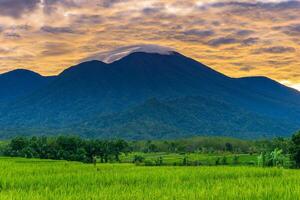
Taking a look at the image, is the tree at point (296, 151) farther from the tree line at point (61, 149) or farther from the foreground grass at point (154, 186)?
the tree line at point (61, 149)

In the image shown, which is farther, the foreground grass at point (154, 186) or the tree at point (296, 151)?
the tree at point (296, 151)

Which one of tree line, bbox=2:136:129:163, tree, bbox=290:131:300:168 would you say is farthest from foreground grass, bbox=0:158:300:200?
tree line, bbox=2:136:129:163

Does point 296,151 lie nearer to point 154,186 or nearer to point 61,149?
point 154,186

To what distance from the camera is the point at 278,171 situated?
789 inches

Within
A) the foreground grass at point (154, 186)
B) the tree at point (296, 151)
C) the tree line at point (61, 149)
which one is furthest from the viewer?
the tree line at point (61, 149)

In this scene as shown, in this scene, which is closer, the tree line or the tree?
the tree

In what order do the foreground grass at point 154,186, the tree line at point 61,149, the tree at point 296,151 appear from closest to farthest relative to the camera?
1. the foreground grass at point 154,186
2. the tree at point 296,151
3. the tree line at point 61,149

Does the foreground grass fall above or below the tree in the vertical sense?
below

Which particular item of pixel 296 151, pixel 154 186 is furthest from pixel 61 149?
pixel 154 186

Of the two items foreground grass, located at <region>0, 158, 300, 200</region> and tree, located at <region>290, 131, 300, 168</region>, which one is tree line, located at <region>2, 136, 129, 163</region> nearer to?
tree, located at <region>290, 131, 300, 168</region>

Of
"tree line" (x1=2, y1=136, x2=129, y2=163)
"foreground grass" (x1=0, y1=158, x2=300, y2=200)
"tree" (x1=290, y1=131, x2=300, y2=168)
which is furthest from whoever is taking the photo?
"tree line" (x1=2, y1=136, x2=129, y2=163)

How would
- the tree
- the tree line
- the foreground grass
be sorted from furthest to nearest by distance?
the tree line < the tree < the foreground grass

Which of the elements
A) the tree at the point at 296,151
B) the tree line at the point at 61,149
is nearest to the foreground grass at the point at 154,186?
the tree at the point at 296,151

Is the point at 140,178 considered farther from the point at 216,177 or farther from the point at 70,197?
the point at 70,197
